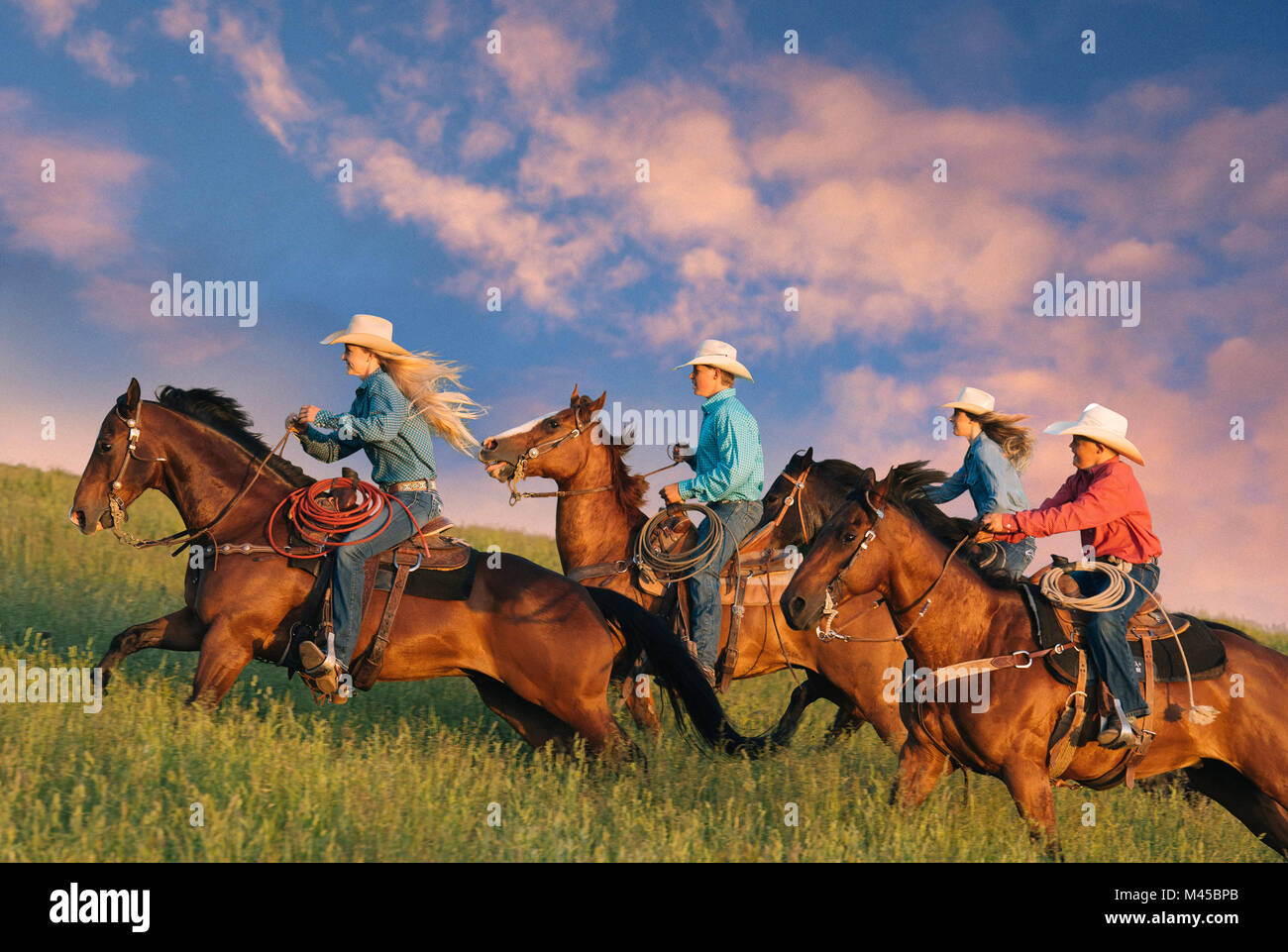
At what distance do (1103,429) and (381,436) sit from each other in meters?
4.50

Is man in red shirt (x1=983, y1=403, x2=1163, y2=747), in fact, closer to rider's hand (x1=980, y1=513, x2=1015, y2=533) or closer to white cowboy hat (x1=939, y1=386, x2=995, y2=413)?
rider's hand (x1=980, y1=513, x2=1015, y2=533)

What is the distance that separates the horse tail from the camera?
6645 millimetres

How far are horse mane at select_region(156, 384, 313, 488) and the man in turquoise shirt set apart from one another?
8.94 ft

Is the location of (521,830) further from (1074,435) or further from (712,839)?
(1074,435)

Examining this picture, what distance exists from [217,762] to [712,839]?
9.37ft

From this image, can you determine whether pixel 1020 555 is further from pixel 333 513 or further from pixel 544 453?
pixel 333 513

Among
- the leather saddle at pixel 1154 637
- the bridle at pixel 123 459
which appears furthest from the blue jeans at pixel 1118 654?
Answer: the bridle at pixel 123 459

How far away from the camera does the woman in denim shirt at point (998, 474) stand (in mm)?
8414

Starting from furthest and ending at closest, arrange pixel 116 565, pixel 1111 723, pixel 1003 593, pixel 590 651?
1. pixel 116 565
2. pixel 590 651
3. pixel 1003 593
4. pixel 1111 723

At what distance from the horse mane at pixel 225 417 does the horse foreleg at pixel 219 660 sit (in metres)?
1.11

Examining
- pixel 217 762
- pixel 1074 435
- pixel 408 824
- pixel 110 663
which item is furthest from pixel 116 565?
pixel 1074 435

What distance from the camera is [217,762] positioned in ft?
18.9

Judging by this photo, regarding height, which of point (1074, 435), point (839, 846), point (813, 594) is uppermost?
point (1074, 435)

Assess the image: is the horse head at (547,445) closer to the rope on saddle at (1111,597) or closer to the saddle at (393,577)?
the saddle at (393,577)
